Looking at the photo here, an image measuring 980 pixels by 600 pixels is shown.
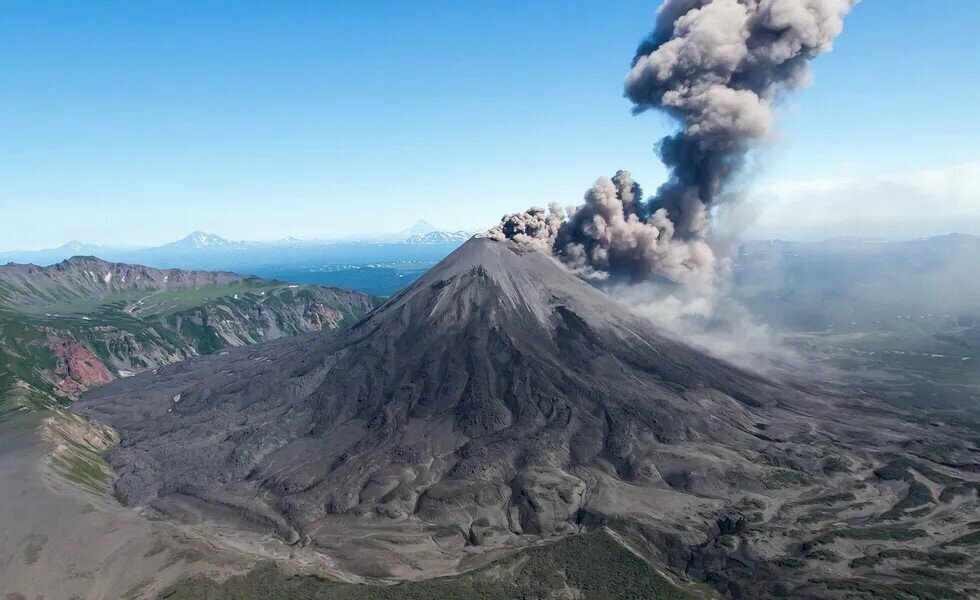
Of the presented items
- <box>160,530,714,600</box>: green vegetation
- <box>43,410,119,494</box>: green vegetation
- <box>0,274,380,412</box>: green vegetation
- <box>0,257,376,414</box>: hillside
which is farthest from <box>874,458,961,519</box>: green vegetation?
<box>0,257,376,414</box>: hillside

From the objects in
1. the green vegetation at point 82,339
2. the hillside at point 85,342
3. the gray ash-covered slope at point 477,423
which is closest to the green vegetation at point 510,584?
the gray ash-covered slope at point 477,423

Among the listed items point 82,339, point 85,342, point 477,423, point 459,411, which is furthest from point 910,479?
point 82,339

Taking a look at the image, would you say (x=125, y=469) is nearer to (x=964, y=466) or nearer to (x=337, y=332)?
(x=337, y=332)

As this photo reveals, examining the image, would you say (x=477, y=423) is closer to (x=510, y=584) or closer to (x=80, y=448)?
(x=510, y=584)

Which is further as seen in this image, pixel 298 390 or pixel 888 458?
pixel 298 390

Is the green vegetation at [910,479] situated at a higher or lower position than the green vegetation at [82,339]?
lower

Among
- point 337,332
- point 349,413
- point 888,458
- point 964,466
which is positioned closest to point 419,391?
point 349,413

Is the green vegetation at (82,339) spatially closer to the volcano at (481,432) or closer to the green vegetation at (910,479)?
the volcano at (481,432)
